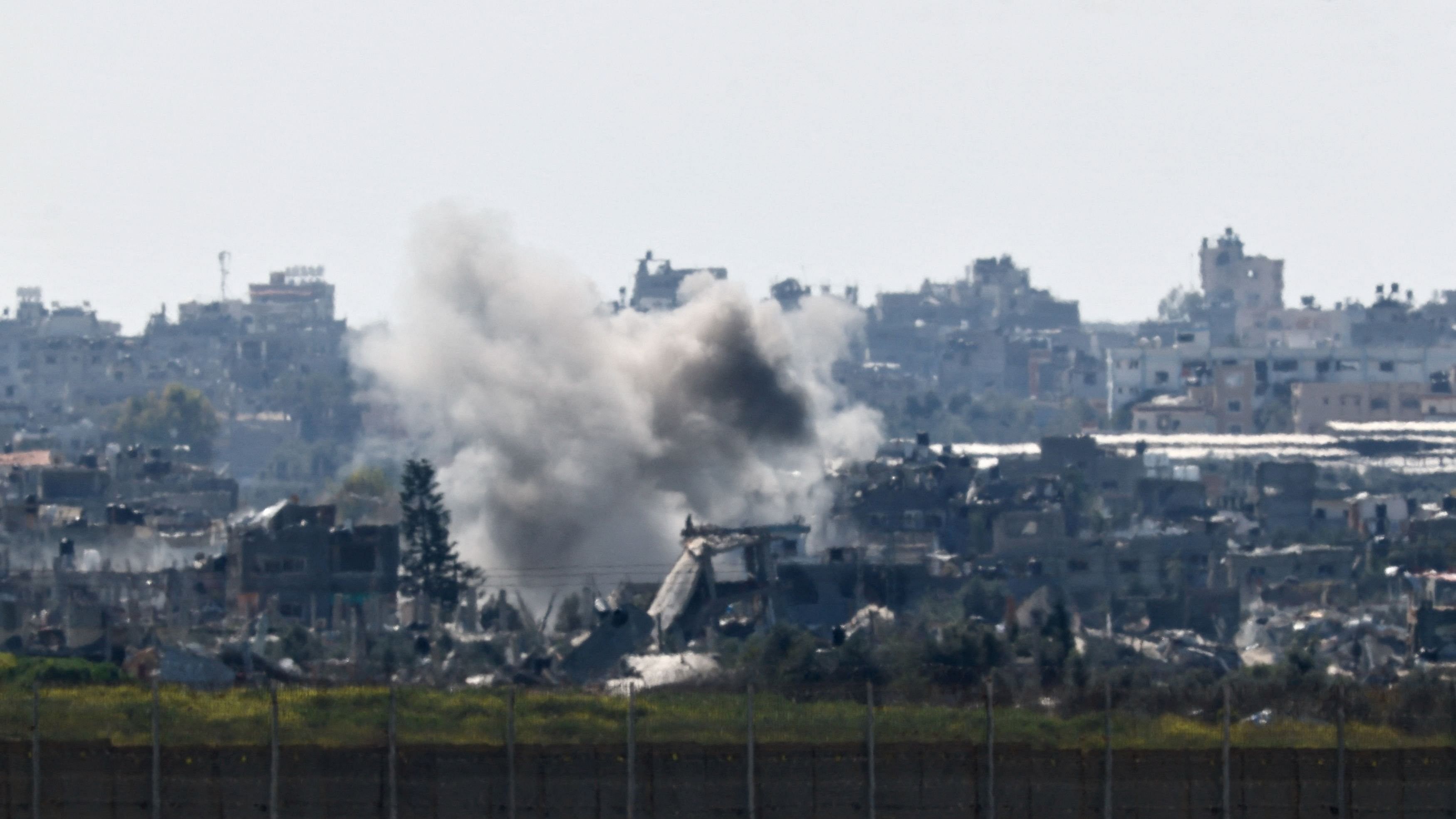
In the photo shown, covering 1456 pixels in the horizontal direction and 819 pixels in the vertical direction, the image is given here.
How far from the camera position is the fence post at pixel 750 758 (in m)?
26.7

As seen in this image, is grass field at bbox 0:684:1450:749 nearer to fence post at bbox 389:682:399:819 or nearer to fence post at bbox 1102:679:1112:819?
fence post at bbox 1102:679:1112:819

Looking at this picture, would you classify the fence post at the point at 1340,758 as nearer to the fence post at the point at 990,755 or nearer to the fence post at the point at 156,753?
the fence post at the point at 990,755

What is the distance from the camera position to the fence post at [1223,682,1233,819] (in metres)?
27.1

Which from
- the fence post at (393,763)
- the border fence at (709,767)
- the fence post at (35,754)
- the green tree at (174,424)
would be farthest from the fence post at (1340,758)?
the green tree at (174,424)

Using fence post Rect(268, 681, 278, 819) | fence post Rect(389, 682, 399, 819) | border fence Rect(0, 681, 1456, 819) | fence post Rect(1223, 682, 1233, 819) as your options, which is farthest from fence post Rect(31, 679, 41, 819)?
fence post Rect(1223, 682, 1233, 819)

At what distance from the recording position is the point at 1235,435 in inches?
4419

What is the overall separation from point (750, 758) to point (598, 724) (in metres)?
2.79

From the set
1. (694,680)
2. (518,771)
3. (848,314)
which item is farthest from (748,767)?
(848,314)

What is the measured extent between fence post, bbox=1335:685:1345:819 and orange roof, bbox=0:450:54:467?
6761cm

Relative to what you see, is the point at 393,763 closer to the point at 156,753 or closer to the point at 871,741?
the point at 156,753

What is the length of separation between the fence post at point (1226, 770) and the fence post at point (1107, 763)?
3.35ft

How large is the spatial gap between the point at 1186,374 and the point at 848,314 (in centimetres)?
3679

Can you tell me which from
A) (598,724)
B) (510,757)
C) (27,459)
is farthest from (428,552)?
(27,459)

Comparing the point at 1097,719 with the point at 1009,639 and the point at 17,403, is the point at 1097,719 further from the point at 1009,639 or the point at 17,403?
the point at 17,403
